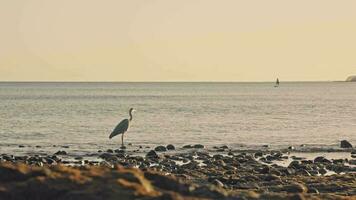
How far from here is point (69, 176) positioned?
15531 mm

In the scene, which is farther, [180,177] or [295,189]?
[180,177]

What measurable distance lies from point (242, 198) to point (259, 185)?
13183mm

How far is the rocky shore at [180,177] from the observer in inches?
594

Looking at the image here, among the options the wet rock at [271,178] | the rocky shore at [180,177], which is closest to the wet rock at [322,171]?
the rocky shore at [180,177]

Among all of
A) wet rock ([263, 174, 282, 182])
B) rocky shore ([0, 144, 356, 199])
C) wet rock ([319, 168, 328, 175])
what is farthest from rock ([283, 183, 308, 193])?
wet rock ([319, 168, 328, 175])

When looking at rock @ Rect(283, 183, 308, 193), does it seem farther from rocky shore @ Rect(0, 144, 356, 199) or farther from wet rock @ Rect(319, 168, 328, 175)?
wet rock @ Rect(319, 168, 328, 175)

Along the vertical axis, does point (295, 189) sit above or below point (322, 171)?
above

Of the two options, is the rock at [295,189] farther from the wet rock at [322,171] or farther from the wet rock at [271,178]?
the wet rock at [322,171]

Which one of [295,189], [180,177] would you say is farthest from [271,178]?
[295,189]

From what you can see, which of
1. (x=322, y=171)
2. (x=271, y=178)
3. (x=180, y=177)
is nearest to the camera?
(x=180, y=177)

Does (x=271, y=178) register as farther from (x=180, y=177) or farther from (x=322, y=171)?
(x=322, y=171)

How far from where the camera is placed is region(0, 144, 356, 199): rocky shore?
49.5 feet

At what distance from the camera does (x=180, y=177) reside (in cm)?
2950

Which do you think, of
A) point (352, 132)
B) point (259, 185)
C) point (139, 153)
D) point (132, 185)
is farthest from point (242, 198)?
point (352, 132)
